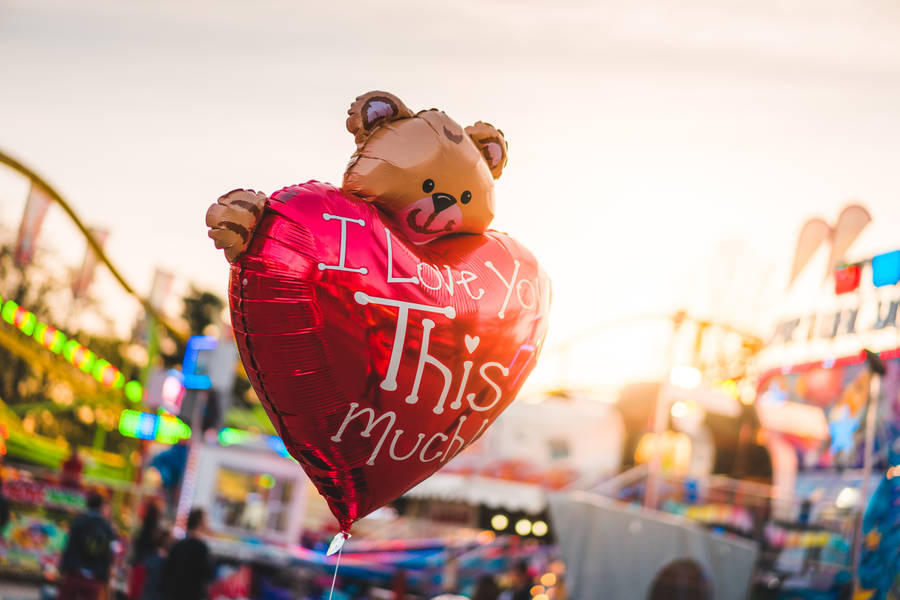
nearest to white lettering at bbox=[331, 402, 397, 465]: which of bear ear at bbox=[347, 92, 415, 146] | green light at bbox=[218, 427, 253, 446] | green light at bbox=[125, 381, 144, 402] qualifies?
bear ear at bbox=[347, 92, 415, 146]

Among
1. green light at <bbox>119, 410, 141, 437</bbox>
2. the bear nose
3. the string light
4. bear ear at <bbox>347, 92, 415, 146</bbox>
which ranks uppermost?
bear ear at <bbox>347, 92, 415, 146</bbox>

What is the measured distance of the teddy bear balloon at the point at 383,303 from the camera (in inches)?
127

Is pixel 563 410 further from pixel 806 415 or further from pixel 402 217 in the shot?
pixel 402 217

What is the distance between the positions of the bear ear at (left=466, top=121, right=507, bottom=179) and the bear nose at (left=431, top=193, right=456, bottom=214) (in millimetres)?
373

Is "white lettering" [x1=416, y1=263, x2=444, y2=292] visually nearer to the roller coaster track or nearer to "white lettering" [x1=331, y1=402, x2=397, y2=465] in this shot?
"white lettering" [x1=331, y1=402, x2=397, y2=465]

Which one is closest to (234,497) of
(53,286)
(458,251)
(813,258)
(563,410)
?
(563,410)

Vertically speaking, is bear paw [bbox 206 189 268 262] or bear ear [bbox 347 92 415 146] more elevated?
bear ear [bbox 347 92 415 146]

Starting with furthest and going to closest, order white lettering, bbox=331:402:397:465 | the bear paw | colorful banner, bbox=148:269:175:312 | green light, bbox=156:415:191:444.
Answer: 1. green light, bbox=156:415:191:444
2. colorful banner, bbox=148:269:175:312
3. white lettering, bbox=331:402:397:465
4. the bear paw

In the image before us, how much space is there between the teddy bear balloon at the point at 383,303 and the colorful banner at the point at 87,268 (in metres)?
9.46

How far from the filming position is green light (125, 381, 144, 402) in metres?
15.3

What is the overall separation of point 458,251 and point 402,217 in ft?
1.04

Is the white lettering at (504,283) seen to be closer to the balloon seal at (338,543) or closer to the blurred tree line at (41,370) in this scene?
the balloon seal at (338,543)

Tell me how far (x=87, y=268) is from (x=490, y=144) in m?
9.86

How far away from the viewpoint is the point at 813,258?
997cm
